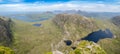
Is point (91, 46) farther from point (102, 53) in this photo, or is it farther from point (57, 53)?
point (57, 53)

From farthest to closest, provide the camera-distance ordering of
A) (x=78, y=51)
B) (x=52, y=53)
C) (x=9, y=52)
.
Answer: (x=9, y=52) < (x=78, y=51) < (x=52, y=53)

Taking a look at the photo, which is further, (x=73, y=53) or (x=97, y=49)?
(x=97, y=49)

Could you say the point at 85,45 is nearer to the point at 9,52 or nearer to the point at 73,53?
the point at 73,53

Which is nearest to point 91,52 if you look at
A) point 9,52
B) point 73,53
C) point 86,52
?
point 86,52

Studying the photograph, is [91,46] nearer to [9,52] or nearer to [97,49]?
[97,49]

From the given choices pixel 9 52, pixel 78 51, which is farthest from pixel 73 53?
pixel 9 52

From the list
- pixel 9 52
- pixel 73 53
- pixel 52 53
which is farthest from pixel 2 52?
pixel 73 53

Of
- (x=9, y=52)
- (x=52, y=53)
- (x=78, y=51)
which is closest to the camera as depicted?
(x=52, y=53)

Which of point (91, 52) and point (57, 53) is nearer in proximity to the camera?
point (57, 53)
